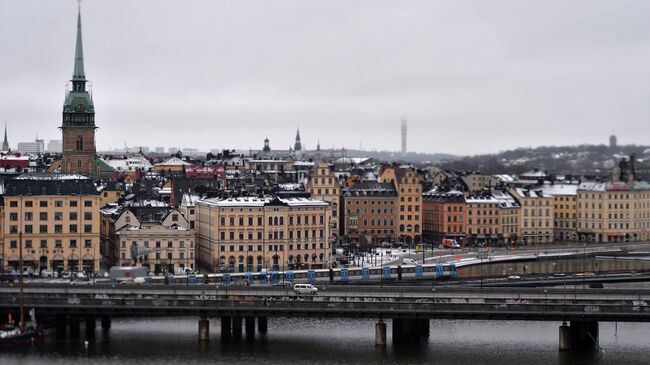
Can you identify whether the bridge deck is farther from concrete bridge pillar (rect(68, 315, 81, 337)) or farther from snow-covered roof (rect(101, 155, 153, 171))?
snow-covered roof (rect(101, 155, 153, 171))

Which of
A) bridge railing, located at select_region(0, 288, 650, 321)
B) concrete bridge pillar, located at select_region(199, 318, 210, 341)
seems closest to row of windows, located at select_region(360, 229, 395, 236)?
bridge railing, located at select_region(0, 288, 650, 321)

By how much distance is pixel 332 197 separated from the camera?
123m

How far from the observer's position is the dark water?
62.3 meters

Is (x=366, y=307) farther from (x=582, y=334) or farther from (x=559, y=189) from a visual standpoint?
(x=559, y=189)

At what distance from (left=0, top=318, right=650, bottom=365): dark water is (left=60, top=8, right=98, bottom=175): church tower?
6304cm

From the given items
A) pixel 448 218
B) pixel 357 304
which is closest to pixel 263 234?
pixel 357 304

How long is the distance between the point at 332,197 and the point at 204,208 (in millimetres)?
25503

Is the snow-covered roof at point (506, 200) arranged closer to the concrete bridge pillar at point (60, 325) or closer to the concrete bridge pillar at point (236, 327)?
the concrete bridge pillar at point (236, 327)

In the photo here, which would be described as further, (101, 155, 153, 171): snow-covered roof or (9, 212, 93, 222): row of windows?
(101, 155, 153, 171): snow-covered roof

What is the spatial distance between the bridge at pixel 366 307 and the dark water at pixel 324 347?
1271mm

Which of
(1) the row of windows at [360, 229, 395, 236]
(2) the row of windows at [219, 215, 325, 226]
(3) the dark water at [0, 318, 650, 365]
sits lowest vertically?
(3) the dark water at [0, 318, 650, 365]

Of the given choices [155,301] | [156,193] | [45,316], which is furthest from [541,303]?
[156,193]

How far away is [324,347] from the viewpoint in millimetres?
65500

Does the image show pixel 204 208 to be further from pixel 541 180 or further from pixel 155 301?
pixel 541 180
